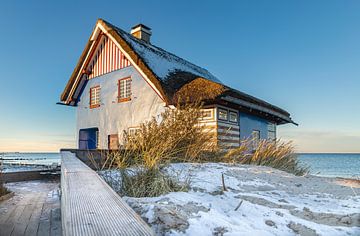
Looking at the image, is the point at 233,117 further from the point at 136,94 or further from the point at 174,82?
the point at 136,94

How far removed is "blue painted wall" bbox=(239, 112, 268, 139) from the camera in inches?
455

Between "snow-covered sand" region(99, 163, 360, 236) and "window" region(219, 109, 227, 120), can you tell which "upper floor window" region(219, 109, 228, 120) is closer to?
"window" region(219, 109, 227, 120)

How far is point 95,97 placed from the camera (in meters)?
14.0

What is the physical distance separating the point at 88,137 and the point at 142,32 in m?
6.52

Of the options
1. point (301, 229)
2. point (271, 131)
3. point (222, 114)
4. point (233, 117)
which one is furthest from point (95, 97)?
point (301, 229)

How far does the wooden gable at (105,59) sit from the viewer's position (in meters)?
12.6

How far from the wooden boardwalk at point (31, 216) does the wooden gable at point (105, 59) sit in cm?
853

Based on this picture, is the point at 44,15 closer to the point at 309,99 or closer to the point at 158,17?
the point at 158,17

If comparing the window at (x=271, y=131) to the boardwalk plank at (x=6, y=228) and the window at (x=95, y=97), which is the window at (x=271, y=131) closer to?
the window at (x=95, y=97)

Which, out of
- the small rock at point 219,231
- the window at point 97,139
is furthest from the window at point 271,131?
the small rock at point 219,231

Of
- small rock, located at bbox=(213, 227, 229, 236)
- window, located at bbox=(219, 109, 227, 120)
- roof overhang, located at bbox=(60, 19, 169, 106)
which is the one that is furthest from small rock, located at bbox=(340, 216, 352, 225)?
roof overhang, located at bbox=(60, 19, 169, 106)

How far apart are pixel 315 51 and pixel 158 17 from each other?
26.2ft

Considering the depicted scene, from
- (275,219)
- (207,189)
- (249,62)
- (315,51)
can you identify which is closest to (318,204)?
(275,219)

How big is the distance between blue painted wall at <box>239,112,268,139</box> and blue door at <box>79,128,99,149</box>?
7938 millimetres
